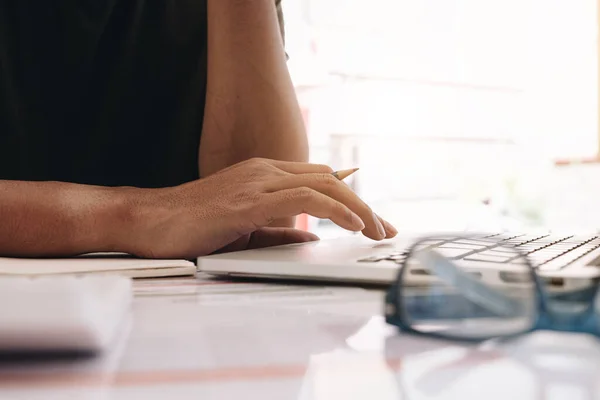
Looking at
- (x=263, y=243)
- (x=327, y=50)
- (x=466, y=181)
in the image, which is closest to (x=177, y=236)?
(x=263, y=243)

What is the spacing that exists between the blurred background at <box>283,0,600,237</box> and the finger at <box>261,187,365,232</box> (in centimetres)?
162

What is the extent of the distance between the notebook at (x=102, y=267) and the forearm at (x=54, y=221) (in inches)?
1.0

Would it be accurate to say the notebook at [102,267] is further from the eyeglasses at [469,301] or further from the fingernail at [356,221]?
the eyeglasses at [469,301]

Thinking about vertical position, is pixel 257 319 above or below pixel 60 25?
below

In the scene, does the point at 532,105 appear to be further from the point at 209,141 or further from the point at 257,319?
the point at 257,319

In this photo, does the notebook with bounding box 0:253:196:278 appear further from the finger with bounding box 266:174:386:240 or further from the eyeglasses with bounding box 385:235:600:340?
the eyeglasses with bounding box 385:235:600:340

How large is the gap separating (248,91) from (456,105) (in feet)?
6.59

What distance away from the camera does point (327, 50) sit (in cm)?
248

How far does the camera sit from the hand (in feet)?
2.06

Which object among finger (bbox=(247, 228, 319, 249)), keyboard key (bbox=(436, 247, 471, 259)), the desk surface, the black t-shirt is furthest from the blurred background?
the desk surface

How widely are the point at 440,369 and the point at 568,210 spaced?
9.69 feet

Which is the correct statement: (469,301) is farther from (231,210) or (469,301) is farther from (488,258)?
(231,210)

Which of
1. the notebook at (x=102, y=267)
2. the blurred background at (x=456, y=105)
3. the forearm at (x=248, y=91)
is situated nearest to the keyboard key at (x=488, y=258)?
the notebook at (x=102, y=267)

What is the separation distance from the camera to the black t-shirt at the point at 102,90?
1.03 m
